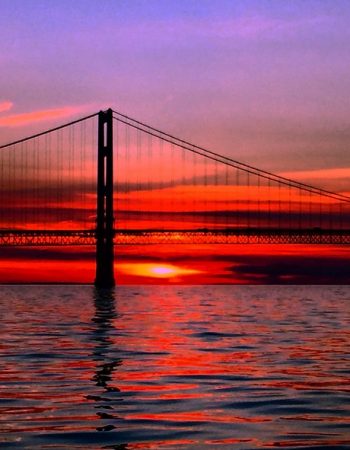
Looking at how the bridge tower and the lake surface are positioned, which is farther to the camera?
the bridge tower

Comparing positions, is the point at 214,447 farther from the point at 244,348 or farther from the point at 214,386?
the point at 244,348

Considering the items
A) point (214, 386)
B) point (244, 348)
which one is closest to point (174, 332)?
point (244, 348)

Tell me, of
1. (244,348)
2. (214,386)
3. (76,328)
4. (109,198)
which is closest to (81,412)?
(214,386)

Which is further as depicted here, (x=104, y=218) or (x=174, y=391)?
(x=104, y=218)

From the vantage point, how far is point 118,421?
14281 millimetres

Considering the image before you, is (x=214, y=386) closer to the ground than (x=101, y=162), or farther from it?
closer to the ground

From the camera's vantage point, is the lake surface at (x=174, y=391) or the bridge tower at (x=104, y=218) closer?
the lake surface at (x=174, y=391)

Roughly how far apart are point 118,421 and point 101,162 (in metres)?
97.6

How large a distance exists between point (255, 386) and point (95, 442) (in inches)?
247

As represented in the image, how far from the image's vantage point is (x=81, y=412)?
49.1 feet

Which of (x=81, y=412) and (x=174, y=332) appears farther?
(x=174, y=332)

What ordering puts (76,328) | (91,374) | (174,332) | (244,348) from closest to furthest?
1. (91,374)
2. (244,348)
3. (174,332)
4. (76,328)

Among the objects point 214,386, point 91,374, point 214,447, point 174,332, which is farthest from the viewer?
point 174,332

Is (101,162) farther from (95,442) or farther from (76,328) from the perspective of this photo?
(95,442)
